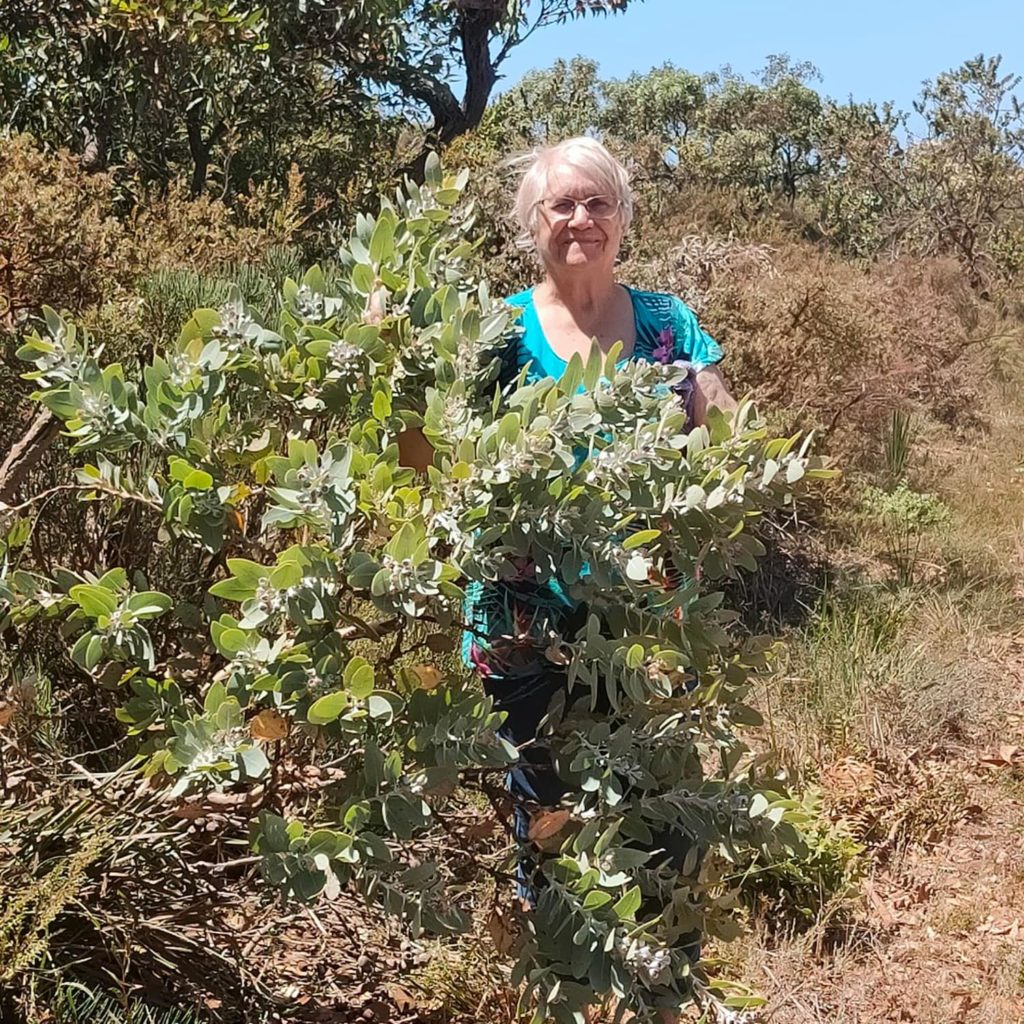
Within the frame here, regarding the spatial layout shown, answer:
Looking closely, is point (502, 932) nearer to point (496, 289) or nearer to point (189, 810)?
point (189, 810)

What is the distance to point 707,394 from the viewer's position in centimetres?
231

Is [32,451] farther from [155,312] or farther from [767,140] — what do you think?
[767,140]

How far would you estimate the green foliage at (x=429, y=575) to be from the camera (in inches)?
64.7

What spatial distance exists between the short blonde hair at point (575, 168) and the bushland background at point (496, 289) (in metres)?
0.55

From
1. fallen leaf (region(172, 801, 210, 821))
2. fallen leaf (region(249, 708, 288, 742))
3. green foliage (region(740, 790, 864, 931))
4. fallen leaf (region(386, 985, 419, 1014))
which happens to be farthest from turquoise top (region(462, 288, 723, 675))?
green foliage (region(740, 790, 864, 931))

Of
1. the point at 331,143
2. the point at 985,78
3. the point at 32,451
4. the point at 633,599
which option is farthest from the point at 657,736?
the point at 985,78

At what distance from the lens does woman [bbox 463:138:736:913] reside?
221 centimetres

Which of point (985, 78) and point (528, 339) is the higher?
point (985, 78)

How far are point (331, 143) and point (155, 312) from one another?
15.5 feet

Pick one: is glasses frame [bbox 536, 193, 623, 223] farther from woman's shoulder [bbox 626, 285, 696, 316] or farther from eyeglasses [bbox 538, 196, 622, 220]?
woman's shoulder [bbox 626, 285, 696, 316]

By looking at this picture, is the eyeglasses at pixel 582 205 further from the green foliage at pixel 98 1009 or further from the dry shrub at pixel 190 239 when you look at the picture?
the green foliage at pixel 98 1009

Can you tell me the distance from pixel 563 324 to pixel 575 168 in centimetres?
31

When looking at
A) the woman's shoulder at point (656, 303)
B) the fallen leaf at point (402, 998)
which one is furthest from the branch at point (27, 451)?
the fallen leaf at point (402, 998)

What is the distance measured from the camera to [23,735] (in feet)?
7.16
